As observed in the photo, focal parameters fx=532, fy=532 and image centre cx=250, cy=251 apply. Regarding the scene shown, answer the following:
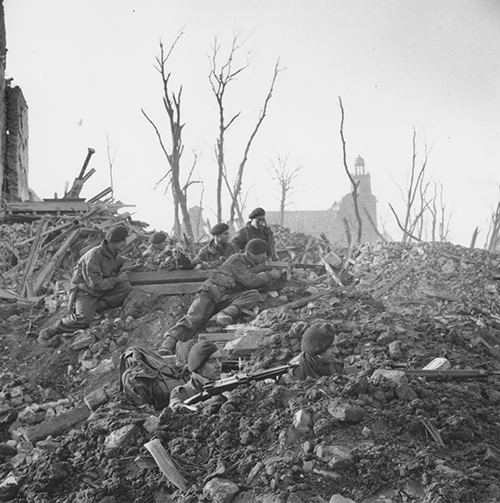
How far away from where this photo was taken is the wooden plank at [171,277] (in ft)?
28.5

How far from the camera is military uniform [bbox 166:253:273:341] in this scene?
7.27 meters

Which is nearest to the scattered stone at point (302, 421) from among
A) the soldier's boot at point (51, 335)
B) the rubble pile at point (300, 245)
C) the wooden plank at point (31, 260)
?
the soldier's boot at point (51, 335)

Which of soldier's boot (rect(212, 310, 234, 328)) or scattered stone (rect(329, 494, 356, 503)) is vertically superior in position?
soldier's boot (rect(212, 310, 234, 328))

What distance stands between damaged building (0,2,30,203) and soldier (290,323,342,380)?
46.0 ft

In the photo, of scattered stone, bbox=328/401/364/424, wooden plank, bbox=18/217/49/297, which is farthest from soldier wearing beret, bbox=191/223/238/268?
scattered stone, bbox=328/401/364/424

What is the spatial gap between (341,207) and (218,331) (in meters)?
47.5

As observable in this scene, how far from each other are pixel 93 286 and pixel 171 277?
1364 millimetres

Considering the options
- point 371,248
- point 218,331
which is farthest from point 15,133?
point 218,331

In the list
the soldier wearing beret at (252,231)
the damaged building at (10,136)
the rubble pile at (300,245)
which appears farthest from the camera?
the damaged building at (10,136)

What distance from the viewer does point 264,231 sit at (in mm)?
9227

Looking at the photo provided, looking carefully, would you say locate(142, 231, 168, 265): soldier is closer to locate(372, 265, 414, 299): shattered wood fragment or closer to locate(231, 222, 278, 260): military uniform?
locate(231, 222, 278, 260): military uniform

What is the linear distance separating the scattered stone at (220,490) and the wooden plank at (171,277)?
17.9 ft

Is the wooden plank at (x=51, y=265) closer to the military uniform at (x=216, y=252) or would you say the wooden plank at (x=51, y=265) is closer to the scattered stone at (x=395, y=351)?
the military uniform at (x=216, y=252)

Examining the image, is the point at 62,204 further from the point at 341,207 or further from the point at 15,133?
the point at 341,207
